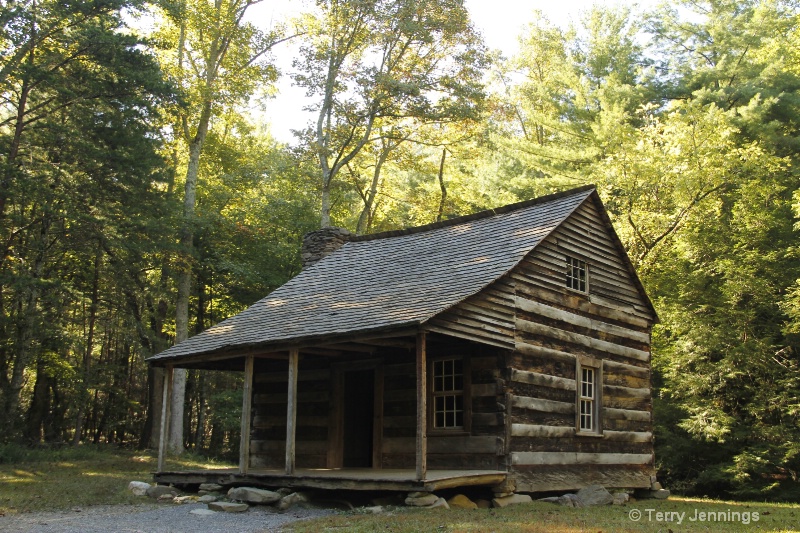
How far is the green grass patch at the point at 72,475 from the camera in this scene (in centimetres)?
1431

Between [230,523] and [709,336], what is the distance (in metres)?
18.5

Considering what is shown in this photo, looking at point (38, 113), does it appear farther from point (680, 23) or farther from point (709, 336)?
point (680, 23)

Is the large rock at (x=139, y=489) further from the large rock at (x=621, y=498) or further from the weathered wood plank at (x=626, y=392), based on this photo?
the weathered wood plank at (x=626, y=392)

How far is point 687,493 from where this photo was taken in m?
24.6

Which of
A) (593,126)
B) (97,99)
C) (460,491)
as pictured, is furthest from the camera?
(593,126)

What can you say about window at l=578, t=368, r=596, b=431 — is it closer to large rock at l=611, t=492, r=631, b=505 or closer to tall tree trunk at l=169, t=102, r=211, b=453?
large rock at l=611, t=492, r=631, b=505

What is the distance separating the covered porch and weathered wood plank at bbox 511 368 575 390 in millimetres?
1283

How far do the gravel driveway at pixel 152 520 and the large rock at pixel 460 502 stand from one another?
2.07m

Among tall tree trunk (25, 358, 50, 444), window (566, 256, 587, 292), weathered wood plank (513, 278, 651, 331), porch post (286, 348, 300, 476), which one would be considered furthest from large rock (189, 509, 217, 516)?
tall tree trunk (25, 358, 50, 444)

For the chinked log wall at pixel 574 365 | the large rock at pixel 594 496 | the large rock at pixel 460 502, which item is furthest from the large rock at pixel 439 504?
the large rock at pixel 594 496

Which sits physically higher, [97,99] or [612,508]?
[97,99]

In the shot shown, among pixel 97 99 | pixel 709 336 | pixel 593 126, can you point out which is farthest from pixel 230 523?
pixel 593 126

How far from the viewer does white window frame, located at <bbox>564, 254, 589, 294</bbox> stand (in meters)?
16.6

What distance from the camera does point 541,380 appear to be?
581 inches
